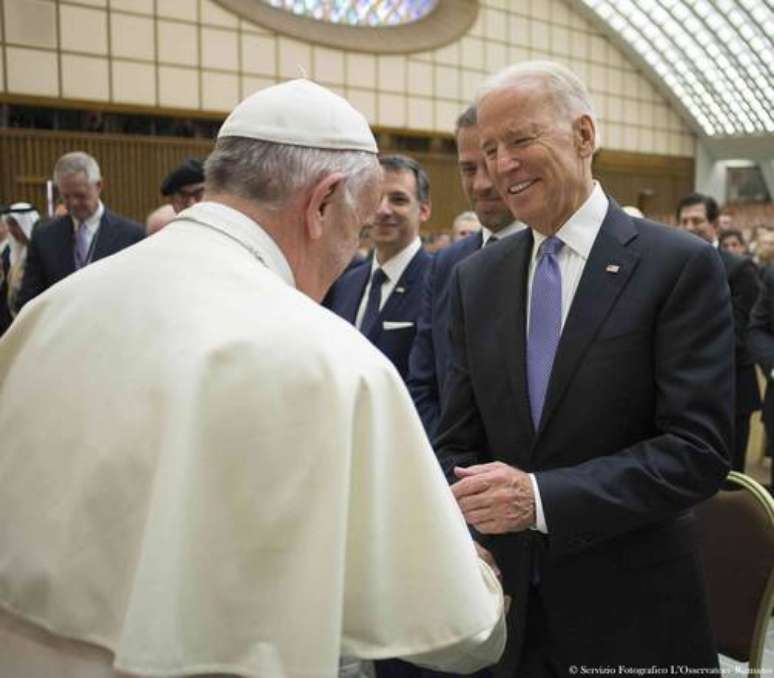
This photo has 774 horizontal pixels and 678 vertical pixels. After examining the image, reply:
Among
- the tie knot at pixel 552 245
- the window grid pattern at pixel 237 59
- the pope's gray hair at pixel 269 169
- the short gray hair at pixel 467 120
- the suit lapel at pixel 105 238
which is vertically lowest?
the suit lapel at pixel 105 238

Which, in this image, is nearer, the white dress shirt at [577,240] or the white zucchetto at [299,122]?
the white zucchetto at [299,122]

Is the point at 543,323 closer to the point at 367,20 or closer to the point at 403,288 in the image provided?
the point at 403,288

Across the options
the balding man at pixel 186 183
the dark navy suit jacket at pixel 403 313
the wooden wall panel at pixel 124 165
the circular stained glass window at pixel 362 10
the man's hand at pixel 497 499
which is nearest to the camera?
the man's hand at pixel 497 499

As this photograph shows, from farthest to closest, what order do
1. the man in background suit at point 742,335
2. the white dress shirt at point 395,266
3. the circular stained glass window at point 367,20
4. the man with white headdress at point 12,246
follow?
the circular stained glass window at point 367,20
the man with white headdress at point 12,246
the man in background suit at point 742,335
the white dress shirt at point 395,266

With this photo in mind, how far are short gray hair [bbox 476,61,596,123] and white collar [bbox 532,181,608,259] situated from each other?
19 centimetres

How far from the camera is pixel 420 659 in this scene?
1163 mm

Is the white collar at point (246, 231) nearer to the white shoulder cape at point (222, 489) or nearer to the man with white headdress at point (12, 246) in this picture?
the white shoulder cape at point (222, 489)

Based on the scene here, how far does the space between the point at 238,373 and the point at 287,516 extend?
7.9 inches

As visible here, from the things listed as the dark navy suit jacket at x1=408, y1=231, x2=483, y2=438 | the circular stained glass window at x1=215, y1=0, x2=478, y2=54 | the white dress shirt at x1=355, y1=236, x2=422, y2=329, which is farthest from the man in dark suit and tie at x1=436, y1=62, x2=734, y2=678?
the circular stained glass window at x1=215, y1=0, x2=478, y2=54

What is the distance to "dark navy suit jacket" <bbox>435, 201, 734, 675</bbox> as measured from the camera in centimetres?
160

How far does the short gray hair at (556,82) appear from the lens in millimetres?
1768

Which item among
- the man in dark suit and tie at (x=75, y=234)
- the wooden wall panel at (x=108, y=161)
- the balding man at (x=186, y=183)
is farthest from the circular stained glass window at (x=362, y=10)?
the balding man at (x=186, y=183)

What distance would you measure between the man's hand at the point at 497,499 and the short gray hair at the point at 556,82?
2.71ft

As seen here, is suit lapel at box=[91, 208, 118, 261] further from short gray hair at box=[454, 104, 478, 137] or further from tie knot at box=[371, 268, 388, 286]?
short gray hair at box=[454, 104, 478, 137]
